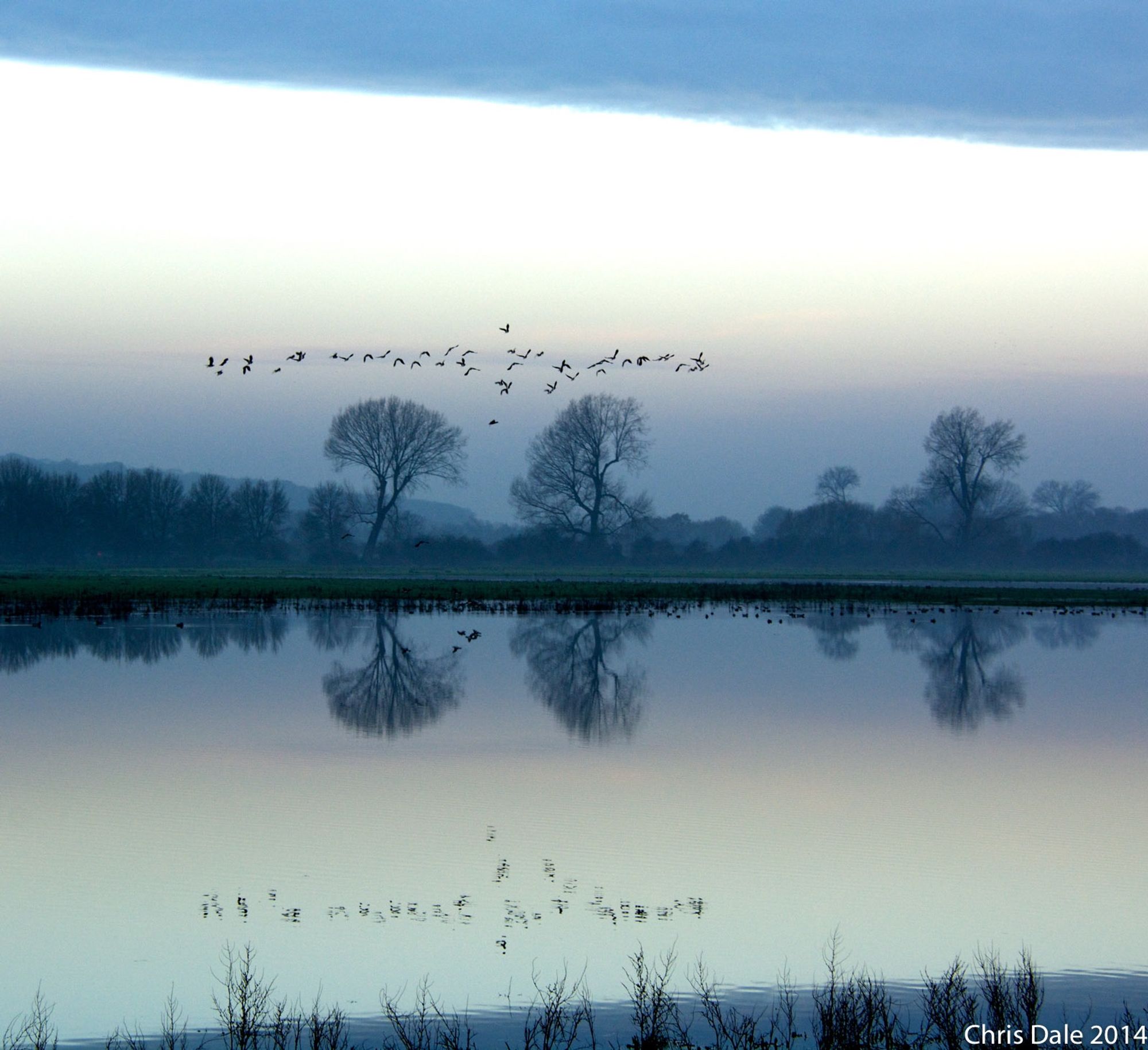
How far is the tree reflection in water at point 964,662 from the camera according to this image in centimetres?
2516

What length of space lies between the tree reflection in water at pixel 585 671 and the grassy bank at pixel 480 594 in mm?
6515

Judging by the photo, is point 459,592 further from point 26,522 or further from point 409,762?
point 26,522

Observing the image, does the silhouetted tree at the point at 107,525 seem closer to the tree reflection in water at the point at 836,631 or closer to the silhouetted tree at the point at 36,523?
the silhouetted tree at the point at 36,523

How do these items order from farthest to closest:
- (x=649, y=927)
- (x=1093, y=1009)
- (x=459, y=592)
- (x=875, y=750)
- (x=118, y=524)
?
1. (x=118, y=524)
2. (x=459, y=592)
3. (x=875, y=750)
4. (x=649, y=927)
5. (x=1093, y=1009)

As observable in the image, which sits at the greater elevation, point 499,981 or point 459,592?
point 459,592

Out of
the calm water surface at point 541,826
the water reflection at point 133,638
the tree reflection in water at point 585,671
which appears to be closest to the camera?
the calm water surface at point 541,826

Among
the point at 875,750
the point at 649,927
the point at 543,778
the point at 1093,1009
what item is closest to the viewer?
the point at 1093,1009

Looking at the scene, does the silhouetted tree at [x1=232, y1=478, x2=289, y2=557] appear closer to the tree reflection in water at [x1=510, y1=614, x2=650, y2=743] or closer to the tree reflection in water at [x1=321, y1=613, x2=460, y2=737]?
the tree reflection in water at [x1=510, y1=614, x2=650, y2=743]

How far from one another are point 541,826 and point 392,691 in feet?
40.3

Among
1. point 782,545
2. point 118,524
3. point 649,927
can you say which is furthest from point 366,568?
point 649,927

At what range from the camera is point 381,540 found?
108375 millimetres

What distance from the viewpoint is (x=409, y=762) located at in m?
18.8

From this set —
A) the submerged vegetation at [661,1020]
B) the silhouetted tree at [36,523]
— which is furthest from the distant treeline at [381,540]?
the submerged vegetation at [661,1020]

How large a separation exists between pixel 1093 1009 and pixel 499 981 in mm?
4163
